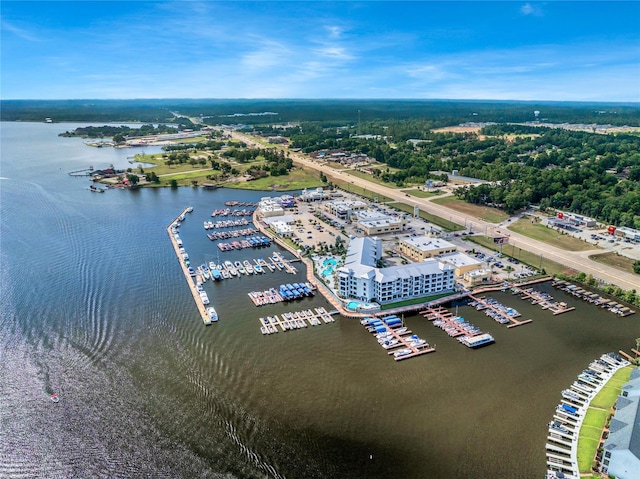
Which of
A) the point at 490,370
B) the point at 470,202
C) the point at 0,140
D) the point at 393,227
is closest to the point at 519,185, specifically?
the point at 470,202

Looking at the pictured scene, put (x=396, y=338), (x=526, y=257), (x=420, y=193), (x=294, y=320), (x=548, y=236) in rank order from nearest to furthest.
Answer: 1. (x=396, y=338)
2. (x=294, y=320)
3. (x=526, y=257)
4. (x=548, y=236)
5. (x=420, y=193)

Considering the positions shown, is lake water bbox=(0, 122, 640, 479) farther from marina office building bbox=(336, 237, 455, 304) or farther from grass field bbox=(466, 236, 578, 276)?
grass field bbox=(466, 236, 578, 276)

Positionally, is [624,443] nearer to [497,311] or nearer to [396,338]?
[396,338]

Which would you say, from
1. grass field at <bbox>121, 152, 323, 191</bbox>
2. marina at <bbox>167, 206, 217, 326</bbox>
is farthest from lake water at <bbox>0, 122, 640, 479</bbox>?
grass field at <bbox>121, 152, 323, 191</bbox>

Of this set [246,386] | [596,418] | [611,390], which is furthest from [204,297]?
[611,390]

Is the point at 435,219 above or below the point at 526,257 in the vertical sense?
above

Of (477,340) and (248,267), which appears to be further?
(248,267)

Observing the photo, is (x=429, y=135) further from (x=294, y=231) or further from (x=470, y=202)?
(x=294, y=231)
